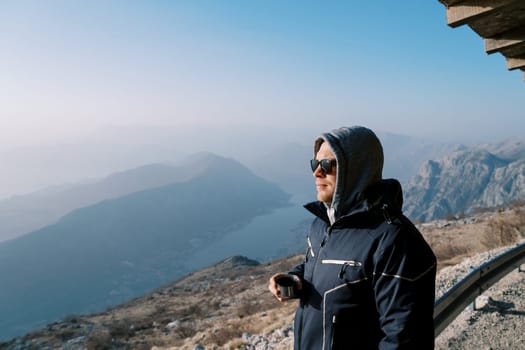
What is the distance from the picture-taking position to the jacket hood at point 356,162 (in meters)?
2.07

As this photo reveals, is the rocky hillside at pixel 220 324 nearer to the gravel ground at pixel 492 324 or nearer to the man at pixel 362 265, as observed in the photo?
the gravel ground at pixel 492 324

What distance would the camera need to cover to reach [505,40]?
123 inches

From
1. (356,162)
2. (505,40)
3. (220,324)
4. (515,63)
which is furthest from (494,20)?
(220,324)

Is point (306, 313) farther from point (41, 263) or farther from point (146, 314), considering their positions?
point (41, 263)

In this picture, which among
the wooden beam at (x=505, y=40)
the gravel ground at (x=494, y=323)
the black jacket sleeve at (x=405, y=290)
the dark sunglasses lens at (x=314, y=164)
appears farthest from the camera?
the gravel ground at (x=494, y=323)

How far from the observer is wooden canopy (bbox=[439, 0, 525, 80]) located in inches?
96.7

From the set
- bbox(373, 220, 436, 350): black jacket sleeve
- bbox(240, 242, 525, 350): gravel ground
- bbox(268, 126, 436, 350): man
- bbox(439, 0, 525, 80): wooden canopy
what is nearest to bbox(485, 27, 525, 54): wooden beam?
bbox(439, 0, 525, 80): wooden canopy

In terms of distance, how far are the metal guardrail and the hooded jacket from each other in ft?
8.97

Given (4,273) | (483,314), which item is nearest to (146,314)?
(483,314)

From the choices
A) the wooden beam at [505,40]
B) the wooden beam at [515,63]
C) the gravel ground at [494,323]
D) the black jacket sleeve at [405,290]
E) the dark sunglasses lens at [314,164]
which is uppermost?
the wooden beam at [505,40]

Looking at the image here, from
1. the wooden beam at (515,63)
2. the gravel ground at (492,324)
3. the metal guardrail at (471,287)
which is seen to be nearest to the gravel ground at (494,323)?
the gravel ground at (492,324)

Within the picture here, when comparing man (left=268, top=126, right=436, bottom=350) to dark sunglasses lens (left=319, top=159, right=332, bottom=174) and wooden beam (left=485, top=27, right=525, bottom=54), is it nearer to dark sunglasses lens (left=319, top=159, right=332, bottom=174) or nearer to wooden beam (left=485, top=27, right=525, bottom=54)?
dark sunglasses lens (left=319, top=159, right=332, bottom=174)

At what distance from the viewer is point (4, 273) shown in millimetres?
186125

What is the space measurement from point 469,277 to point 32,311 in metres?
186
